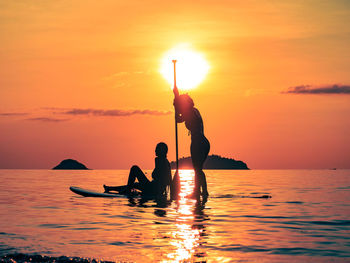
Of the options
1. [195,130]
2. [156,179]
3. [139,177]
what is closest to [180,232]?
[156,179]

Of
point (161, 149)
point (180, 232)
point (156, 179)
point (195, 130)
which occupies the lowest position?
point (180, 232)

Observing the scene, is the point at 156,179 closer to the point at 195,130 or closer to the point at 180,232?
the point at 195,130

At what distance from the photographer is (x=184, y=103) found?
70.8ft

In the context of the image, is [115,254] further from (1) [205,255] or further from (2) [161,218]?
(2) [161,218]

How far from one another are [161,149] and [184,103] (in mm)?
3514

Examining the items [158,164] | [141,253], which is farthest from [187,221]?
[158,164]

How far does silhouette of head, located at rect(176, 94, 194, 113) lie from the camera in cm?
2150

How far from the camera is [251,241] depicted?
10641 millimetres

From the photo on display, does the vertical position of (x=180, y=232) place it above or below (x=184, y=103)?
below

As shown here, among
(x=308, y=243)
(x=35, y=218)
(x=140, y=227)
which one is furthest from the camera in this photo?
(x=35, y=218)

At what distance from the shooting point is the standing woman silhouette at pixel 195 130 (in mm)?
21391

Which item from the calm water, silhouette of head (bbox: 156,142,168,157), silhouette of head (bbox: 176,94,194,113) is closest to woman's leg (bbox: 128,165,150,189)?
silhouette of head (bbox: 156,142,168,157)

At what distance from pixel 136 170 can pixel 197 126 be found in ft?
12.0

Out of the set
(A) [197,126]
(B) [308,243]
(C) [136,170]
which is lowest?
(B) [308,243]
